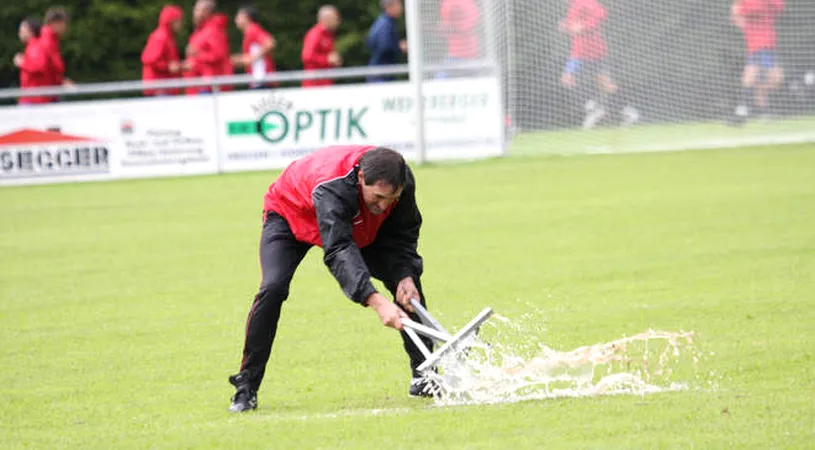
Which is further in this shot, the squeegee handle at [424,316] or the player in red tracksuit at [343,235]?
the squeegee handle at [424,316]

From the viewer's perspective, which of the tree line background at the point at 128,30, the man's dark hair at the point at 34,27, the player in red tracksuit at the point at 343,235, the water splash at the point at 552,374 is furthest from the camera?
the tree line background at the point at 128,30

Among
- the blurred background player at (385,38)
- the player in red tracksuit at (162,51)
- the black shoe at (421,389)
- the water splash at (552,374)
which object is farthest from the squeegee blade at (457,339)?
the player in red tracksuit at (162,51)

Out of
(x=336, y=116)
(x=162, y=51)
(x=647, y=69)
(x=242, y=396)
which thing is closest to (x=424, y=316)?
(x=242, y=396)

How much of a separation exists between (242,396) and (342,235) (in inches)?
40.0

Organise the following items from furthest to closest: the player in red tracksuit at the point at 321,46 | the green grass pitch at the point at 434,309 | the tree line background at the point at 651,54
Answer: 1. the player in red tracksuit at the point at 321,46
2. the tree line background at the point at 651,54
3. the green grass pitch at the point at 434,309

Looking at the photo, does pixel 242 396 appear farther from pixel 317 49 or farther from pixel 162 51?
pixel 162 51

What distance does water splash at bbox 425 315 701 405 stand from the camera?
268 inches

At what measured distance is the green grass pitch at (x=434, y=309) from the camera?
6.36 metres

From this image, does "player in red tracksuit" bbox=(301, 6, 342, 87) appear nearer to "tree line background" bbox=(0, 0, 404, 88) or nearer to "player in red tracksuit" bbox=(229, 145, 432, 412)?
"tree line background" bbox=(0, 0, 404, 88)

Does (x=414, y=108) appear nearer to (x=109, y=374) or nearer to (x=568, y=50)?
(x=568, y=50)

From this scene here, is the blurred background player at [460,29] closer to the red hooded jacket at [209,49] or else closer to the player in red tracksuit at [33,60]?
the red hooded jacket at [209,49]

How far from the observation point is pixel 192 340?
9.12m

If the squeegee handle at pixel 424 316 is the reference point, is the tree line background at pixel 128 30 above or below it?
above

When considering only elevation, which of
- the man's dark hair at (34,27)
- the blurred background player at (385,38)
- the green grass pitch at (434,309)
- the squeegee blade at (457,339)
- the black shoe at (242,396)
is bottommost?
the green grass pitch at (434,309)
